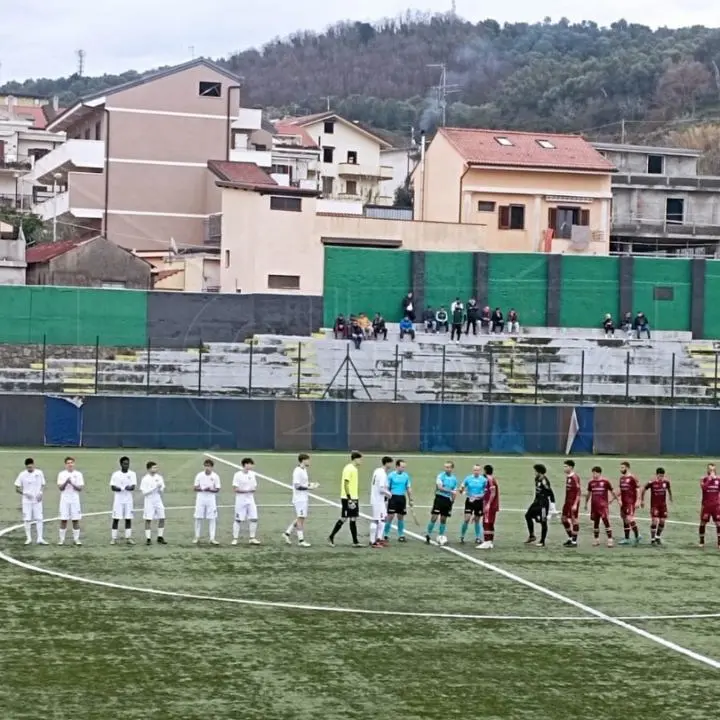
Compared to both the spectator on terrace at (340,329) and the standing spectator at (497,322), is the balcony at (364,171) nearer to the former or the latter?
the standing spectator at (497,322)

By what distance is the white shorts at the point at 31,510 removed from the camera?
28250 millimetres

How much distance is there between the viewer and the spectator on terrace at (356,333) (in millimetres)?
58384

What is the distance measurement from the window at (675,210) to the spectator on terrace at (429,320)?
27185 millimetres

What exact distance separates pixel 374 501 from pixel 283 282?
39.3 meters

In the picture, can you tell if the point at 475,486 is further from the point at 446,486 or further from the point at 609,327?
the point at 609,327

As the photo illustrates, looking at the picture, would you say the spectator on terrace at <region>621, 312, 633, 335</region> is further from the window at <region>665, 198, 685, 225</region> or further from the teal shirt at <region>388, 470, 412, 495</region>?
→ the teal shirt at <region>388, 470, 412, 495</region>

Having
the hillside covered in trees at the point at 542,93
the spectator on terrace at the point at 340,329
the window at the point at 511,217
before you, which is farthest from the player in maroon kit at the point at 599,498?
the hillside covered in trees at the point at 542,93

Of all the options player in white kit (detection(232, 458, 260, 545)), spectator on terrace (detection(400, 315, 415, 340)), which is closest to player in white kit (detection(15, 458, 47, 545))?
player in white kit (detection(232, 458, 260, 545))

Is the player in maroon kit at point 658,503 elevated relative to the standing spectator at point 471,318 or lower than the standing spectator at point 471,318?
lower

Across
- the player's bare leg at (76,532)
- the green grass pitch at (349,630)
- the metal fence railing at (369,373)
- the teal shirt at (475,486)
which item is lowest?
the green grass pitch at (349,630)

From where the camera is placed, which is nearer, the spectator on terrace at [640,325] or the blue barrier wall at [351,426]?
the blue barrier wall at [351,426]

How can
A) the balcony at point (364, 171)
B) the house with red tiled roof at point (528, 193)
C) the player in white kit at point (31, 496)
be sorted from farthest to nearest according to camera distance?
the balcony at point (364, 171)
the house with red tiled roof at point (528, 193)
the player in white kit at point (31, 496)

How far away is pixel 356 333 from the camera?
58.8 m

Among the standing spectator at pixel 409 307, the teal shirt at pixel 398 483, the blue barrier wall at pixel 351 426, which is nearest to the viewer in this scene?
the teal shirt at pixel 398 483
